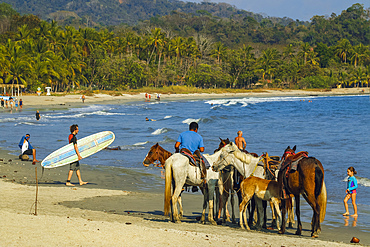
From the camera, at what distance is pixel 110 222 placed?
26.2ft

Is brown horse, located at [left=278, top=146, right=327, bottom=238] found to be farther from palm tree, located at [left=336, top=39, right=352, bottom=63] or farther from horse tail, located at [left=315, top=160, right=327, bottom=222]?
palm tree, located at [left=336, top=39, right=352, bottom=63]

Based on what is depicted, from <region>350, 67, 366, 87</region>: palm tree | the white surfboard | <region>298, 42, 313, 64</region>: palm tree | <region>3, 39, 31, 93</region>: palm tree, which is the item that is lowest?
the white surfboard

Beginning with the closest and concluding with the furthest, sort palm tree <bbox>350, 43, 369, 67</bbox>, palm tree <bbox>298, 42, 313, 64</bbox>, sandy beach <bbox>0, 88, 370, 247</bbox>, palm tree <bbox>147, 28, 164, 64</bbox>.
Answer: sandy beach <bbox>0, 88, 370, 247</bbox> → palm tree <bbox>147, 28, 164, 64</bbox> → palm tree <bbox>298, 42, 313, 64</bbox> → palm tree <bbox>350, 43, 369, 67</bbox>

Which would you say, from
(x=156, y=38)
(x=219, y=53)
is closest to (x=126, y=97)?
(x=156, y=38)

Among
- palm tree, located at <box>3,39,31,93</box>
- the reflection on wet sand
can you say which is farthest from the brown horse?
palm tree, located at <box>3,39,31,93</box>

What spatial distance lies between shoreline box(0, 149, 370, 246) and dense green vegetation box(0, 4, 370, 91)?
65.0 meters

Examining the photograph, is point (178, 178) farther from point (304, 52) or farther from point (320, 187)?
point (304, 52)

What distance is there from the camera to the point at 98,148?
52.4 ft

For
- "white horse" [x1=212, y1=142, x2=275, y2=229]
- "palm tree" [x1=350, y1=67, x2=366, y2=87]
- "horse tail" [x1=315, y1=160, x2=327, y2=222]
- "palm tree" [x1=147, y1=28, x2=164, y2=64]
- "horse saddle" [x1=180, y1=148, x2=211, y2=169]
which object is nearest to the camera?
"horse tail" [x1=315, y1=160, x2=327, y2=222]

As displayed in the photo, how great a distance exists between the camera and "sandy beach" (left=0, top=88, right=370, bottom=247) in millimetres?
6887

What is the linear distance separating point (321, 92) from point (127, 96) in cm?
7587

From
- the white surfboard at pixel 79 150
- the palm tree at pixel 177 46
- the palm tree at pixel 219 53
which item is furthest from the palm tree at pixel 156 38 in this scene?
the white surfboard at pixel 79 150

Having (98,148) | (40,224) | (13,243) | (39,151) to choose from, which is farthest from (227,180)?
(39,151)

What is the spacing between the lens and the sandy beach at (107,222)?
6887 mm
